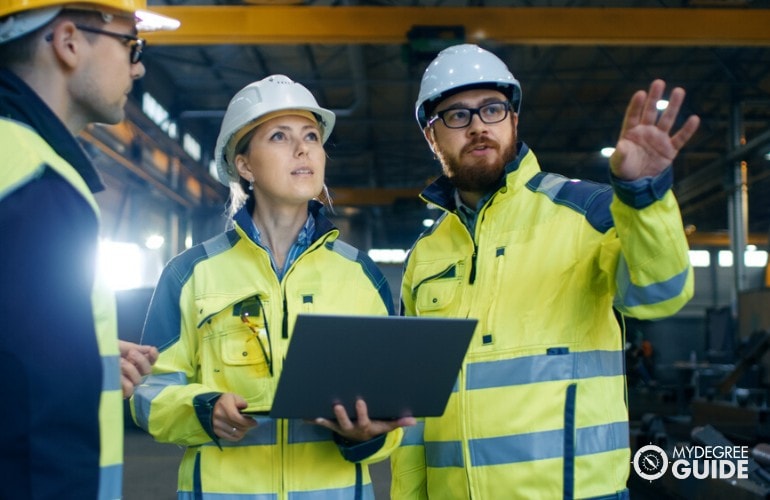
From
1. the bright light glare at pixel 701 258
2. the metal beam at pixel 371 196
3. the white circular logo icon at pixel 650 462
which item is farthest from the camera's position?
the bright light glare at pixel 701 258

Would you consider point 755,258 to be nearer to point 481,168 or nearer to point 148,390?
point 481,168

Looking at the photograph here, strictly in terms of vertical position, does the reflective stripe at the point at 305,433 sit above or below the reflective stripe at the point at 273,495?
above

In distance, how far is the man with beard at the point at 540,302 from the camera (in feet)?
5.93

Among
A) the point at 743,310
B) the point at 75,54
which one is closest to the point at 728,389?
the point at 743,310

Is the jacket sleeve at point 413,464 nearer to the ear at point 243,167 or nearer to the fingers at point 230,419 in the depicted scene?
the fingers at point 230,419

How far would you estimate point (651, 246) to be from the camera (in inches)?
70.3

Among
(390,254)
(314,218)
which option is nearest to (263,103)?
(314,218)

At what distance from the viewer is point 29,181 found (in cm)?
120

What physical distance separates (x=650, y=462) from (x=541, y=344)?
412cm

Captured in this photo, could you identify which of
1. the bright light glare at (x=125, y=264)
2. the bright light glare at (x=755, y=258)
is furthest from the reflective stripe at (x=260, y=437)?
the bright light glare at (x=755, y=258)

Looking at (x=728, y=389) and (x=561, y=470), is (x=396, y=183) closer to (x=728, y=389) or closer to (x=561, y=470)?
(x=728, y=389)

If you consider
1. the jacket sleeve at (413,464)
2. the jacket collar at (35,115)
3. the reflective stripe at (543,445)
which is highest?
the jacket collar at (35,115)

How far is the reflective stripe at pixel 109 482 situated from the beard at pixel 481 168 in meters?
1.44

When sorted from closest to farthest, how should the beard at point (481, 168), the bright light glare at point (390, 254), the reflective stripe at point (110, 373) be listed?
the reflective stripe at point (110, 373), the beard at point (481, 168), the bright light glare at point (390, 254)
